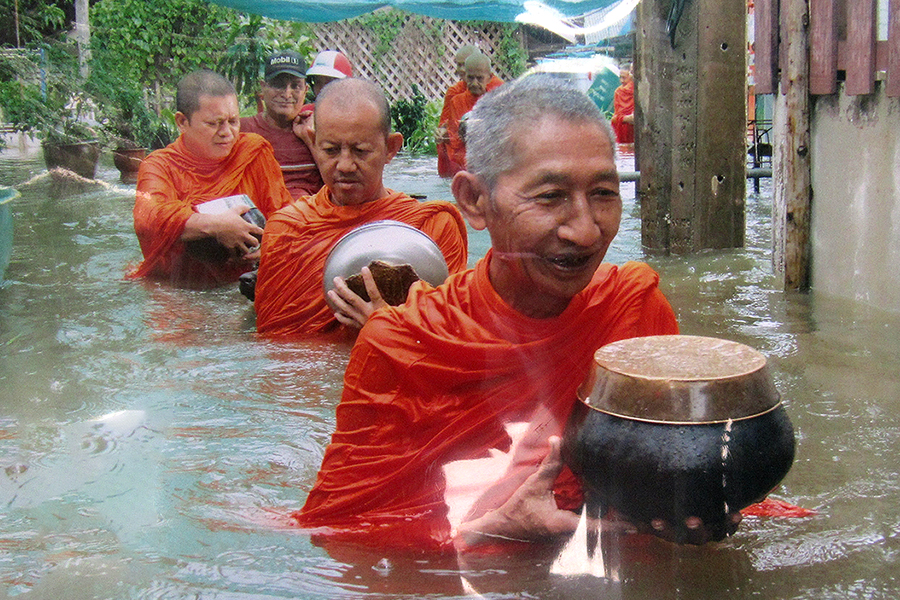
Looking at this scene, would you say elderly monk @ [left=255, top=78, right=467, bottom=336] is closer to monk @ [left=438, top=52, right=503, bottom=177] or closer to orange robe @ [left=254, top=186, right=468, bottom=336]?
orange robe @ [left=254, top=186, right=468, bottom=336]

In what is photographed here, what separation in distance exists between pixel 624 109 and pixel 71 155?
7.80m

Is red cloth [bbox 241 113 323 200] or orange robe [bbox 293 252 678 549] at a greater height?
red cloth [bbox 241 113 323 200]

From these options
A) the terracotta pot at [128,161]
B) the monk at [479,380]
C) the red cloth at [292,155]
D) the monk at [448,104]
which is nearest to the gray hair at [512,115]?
the monk at [479,380]

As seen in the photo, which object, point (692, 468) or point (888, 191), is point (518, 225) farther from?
point (888, 191)

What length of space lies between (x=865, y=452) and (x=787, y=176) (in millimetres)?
2508

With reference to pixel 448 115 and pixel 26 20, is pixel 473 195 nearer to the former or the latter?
pixel 448 115

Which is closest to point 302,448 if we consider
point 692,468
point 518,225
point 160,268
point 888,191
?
point 518,225

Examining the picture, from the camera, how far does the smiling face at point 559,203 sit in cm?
197

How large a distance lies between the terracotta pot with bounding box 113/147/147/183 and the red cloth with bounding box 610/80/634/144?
22.3 ft

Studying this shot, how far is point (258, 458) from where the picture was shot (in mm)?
3275

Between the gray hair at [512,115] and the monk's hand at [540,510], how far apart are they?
Answer: 59 cm

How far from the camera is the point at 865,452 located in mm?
2975

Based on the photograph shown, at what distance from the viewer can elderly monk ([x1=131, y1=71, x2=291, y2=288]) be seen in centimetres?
591

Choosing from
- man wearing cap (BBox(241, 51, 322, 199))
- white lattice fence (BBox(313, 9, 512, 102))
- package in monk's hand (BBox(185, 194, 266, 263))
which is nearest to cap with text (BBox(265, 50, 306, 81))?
man wearing cap (BBox(241, 51, 322, 199))
